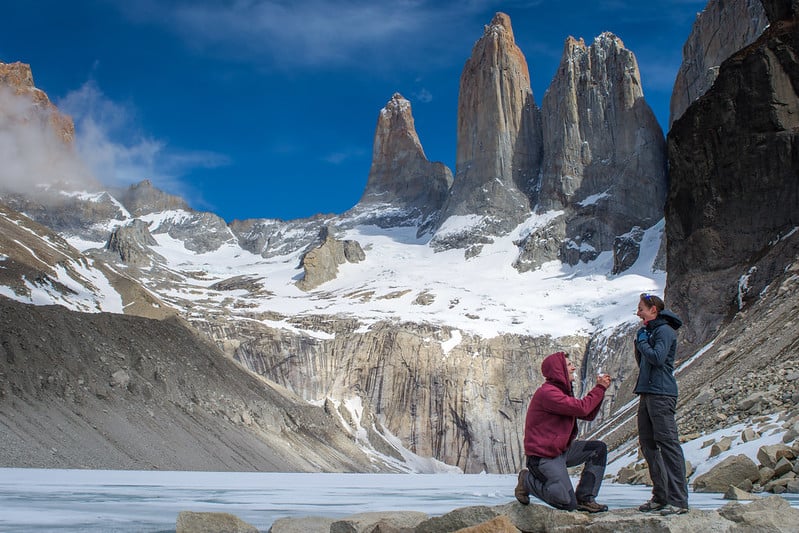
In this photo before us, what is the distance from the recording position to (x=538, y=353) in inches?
4131

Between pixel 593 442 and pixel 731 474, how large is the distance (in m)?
4.46

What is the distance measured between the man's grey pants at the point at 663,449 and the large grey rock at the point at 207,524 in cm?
399

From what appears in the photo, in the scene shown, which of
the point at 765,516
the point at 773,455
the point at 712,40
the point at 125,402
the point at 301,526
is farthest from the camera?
the point at 712,40

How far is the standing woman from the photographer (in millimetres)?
7781

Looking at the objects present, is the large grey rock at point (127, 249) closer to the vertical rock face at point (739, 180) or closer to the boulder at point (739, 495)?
the vertical rock face at point (739, 180)

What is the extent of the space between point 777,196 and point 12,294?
2145 inches

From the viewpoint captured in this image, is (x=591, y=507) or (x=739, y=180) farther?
(x=739, y=180)

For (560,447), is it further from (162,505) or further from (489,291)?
(489,291)

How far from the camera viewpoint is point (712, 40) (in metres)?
115

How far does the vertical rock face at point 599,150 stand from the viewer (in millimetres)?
144500

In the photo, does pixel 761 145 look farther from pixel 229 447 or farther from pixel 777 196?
pixel 229 447

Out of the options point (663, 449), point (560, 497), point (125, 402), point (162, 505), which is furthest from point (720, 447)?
point (125, 402)

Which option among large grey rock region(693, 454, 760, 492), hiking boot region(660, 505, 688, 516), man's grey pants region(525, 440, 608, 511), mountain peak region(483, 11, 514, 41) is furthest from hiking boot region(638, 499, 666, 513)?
mountain peak region(483, 11, 514, 41)

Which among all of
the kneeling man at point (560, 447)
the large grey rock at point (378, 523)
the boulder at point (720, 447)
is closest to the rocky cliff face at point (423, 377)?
the boulder at point (720, 447)
